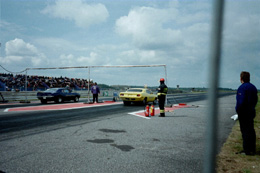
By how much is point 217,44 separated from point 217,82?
0.16 metres

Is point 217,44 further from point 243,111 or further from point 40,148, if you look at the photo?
point 40,148

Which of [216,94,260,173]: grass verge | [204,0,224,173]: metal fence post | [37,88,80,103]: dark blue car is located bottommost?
[216,94,260,173]: grass verge

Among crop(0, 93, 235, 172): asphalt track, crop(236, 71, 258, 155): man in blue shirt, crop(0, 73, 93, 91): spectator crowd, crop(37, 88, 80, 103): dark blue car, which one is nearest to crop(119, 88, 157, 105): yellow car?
crop(37, 88, 80, 103): dark blue car

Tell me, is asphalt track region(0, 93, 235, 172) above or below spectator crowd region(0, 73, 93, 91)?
below

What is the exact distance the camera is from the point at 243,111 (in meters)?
4.41

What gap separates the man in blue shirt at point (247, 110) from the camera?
4.36m

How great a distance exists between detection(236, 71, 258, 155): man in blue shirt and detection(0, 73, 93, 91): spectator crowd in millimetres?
22071

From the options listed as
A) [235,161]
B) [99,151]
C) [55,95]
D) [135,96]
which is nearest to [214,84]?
[235,161]

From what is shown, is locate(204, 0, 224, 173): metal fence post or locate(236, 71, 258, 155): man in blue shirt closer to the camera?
locate(204, 0, 224, 173): metal fence post

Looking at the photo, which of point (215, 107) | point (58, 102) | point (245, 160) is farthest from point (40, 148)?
point (58, 102)

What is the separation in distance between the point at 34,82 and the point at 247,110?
27.3m

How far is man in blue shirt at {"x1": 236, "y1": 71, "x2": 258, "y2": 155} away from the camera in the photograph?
4363 mm

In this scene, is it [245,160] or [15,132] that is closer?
[245,160]

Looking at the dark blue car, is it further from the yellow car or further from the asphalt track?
the asphalt track
